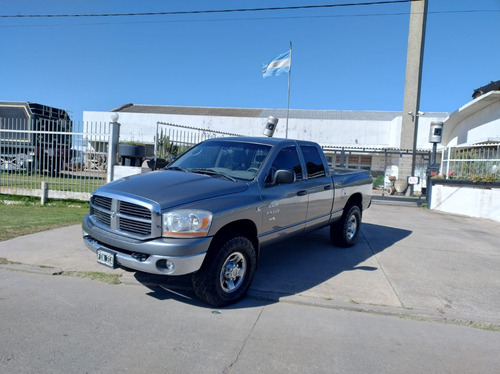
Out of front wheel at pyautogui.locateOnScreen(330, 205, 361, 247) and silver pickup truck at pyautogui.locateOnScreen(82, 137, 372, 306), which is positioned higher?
silver pickup truck at pyautogui.locateOnScreen(82, 137, 372, 306)

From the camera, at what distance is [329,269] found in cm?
577

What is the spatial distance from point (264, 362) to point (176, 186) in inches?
80.9

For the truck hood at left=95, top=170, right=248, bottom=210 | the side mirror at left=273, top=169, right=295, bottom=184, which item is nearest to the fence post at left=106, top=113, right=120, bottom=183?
the truck hood at left=95, top=170, right=248, bottom=210

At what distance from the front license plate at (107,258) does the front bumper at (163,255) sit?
0.04m

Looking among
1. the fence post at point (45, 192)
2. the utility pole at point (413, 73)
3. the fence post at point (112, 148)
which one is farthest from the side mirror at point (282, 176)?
the utility pole at point (413, 73)

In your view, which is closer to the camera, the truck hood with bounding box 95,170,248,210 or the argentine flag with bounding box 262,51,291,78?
the truck hood with bounding box 95,170,248,210

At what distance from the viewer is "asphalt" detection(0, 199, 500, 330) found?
4.53 m

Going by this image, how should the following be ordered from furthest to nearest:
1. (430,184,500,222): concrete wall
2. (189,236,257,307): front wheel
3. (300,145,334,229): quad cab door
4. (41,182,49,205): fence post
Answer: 1. (430,184,500,222): concrete wall
2. (41,182,49,205): fence post
3. (300,145,334,229): quad cab door
4. (189,236,257,307): front wheel

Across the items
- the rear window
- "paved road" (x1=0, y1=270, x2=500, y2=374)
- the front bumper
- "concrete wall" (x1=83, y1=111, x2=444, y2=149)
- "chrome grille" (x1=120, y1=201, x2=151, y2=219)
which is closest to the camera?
"paved road" (x1=0, y1=270, x2=500, y2=374)

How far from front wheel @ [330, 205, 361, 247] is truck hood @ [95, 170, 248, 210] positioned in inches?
124

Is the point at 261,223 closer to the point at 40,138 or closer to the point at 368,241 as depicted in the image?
the point at 368,241

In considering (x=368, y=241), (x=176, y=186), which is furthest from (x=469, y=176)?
(x=176, y=186)

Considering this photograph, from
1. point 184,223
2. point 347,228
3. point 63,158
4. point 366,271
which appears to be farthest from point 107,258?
point 63,158

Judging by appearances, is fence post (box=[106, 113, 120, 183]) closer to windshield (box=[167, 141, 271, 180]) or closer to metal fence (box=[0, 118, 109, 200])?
metal fence (box=[0, 118, 109, 200])
